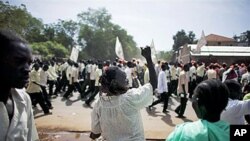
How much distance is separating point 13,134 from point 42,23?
6386cm

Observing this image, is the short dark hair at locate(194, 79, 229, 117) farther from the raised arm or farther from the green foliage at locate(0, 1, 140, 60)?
the green foliage at locate(0, 1, 140, 60)

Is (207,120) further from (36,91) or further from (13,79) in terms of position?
(36,91)

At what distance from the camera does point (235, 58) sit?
33.3 metres

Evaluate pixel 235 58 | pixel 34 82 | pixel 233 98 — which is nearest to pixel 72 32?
pixel 235 58

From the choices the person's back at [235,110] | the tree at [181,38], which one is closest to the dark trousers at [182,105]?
the person's back at [235,110]

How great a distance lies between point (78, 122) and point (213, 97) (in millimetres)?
6709

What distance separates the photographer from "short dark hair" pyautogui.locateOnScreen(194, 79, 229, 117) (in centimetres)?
185

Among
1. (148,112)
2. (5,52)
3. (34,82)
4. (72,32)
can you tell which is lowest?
(148,112)

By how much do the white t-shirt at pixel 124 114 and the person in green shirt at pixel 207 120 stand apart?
86 centimetres

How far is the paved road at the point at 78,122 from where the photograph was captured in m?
6.93

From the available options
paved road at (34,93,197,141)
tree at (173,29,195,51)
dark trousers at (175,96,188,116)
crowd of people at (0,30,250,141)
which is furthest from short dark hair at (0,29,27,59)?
tree at (173,29,195,51)

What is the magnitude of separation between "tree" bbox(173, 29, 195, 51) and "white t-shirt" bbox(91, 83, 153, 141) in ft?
246

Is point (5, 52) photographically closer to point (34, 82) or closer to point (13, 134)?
point (13, 134)

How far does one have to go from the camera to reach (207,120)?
1852 mm
